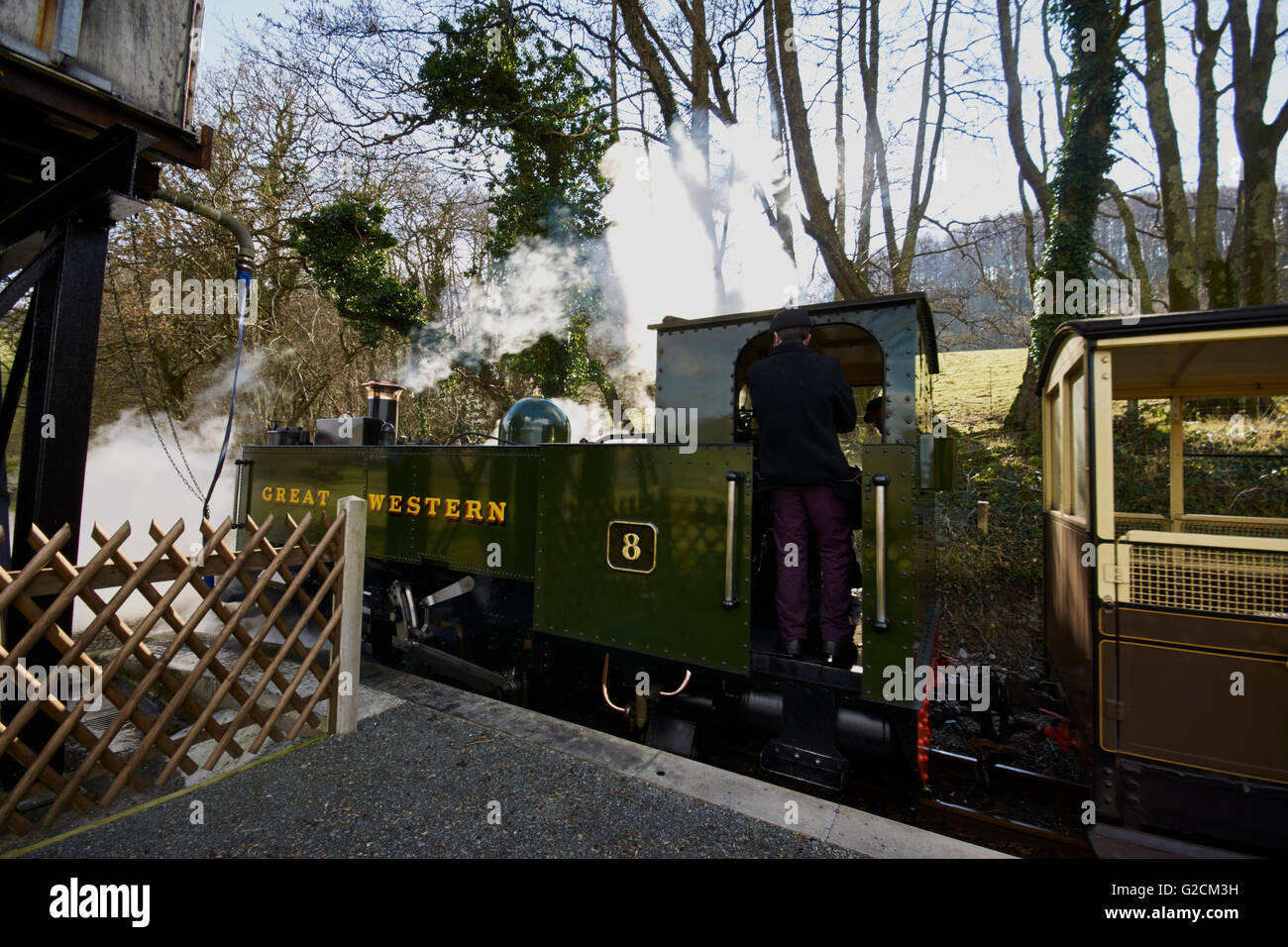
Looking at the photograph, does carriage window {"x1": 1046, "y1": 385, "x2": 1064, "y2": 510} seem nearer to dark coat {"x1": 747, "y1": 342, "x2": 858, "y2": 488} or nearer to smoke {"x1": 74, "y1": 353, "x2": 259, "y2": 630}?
dark coat {"x1": 747, "y1": 342, "x2": 858, "y2": 488}

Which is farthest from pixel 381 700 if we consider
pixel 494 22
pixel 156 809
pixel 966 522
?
pixel 494 22

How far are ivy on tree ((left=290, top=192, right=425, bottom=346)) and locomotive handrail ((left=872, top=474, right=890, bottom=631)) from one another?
542 inches

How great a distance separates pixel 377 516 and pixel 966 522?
767cm

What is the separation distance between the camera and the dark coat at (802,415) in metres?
3.28

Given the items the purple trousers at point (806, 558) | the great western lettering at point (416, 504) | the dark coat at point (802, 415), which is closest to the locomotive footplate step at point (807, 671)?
the purple trousers at point (806, 558)

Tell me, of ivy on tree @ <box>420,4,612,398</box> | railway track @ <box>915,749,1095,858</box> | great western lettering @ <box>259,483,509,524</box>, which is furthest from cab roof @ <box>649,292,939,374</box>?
ivy on tree @ <box>420,4,612,398</box>

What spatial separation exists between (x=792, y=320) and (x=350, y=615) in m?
3.24

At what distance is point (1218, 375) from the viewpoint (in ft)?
13.2

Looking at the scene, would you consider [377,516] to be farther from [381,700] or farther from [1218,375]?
[1218,375]

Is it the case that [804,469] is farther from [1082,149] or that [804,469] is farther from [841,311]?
[1082,149]

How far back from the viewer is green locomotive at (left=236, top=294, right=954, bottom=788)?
3.15 meters

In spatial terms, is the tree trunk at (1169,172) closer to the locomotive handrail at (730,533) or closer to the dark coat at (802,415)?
the dark coat at (802,415)

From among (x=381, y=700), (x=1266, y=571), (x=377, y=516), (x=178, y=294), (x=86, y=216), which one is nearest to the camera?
(x=1266, y=571)

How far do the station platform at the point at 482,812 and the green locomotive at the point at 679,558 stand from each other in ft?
1.71
